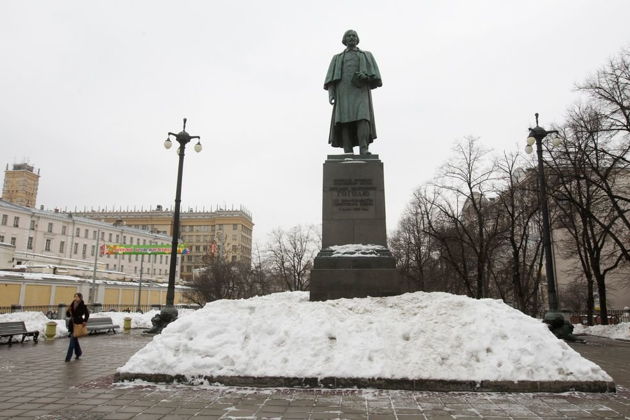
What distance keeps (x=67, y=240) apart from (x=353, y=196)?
79.9 metres

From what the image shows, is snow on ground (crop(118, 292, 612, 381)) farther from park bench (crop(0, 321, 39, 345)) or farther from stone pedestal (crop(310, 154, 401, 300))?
park bench (crop(0, 321, 39, 345))

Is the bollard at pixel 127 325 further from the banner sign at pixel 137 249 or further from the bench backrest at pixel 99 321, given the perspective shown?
the banner sign at pixel 137 249

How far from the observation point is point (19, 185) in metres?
110

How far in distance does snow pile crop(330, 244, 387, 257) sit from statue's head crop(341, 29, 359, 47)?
5.95 meters

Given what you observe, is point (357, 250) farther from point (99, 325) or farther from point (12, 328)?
point (99, 325)

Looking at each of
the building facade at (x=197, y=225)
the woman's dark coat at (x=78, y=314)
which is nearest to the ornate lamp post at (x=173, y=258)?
the woman's dark coat at (x=78, y=314)

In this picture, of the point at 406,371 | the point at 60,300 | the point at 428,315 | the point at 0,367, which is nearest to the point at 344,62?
the point at 428,315

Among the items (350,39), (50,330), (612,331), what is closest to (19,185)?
(50,330)

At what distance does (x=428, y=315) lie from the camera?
317 inches

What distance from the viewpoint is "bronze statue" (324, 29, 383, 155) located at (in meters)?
11.9

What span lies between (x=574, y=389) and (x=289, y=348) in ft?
14.4

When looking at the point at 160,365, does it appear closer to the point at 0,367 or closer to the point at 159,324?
the point at 0,367

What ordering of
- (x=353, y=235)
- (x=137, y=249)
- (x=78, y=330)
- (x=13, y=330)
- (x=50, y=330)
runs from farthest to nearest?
(x=137, y=249)
(x=50, y=330)
(x=13, y=330)
(x=353, y=235)
(x=78, y=330)

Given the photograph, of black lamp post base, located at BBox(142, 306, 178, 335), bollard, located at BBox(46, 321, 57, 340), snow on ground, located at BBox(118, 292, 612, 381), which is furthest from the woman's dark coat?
black lamp post base, located at BBox(142, 306, 178, 335)
